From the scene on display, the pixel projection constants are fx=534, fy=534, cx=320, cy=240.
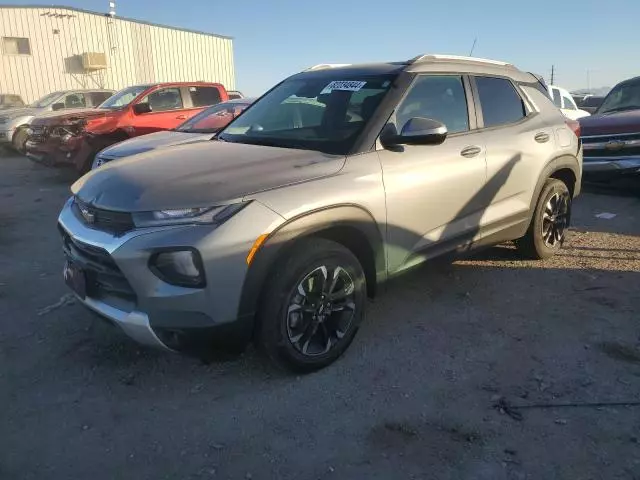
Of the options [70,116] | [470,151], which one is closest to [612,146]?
[470,151]

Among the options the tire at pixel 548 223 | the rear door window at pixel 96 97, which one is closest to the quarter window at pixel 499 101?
the tire at pixel 548 223

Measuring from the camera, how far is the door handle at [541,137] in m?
4.54

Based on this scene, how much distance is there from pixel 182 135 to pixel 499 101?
458cm

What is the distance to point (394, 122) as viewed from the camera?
3.47 m

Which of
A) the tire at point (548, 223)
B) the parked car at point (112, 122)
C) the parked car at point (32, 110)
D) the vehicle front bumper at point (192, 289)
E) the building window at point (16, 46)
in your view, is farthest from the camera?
the building window at point (16, 46)

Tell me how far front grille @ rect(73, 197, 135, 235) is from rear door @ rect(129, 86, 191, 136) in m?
7.10

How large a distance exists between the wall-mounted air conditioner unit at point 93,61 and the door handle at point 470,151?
73.2ft

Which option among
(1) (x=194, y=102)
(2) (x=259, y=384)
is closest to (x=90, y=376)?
(2) (x=259, y=384)

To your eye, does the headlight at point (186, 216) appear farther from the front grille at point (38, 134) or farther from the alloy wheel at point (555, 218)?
the front grille at point (38, 134)

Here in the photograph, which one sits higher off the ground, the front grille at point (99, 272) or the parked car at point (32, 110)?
the parked car at point (32, 110)

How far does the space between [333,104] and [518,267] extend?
2.41 metres

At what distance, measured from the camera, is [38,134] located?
9930 millimetres

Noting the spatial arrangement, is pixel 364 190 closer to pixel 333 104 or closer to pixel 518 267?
pixel 333 104

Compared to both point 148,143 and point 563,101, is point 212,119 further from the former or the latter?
point 563,101
